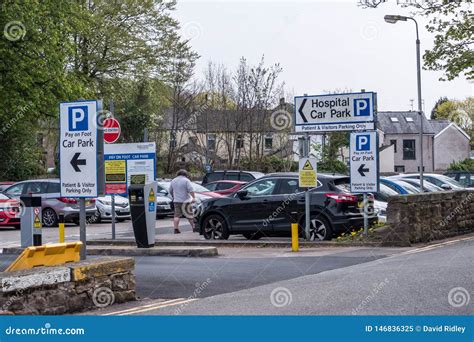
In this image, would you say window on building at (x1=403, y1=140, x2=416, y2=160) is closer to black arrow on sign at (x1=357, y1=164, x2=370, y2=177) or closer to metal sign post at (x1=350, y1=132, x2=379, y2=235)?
metal sign post at (x1=350, y1=132, x2=379, y2=235)

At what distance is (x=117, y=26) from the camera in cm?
4316

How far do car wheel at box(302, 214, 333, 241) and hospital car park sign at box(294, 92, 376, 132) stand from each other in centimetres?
211

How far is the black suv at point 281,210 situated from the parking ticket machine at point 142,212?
104 inches

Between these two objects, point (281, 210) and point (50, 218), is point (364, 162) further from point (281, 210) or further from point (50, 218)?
point (50, 218)

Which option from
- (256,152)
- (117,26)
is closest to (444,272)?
(117,26)

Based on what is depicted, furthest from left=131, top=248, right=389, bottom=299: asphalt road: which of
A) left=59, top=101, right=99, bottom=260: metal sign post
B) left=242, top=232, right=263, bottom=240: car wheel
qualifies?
left=242, top=232, right=263, bottom=240: car wheel

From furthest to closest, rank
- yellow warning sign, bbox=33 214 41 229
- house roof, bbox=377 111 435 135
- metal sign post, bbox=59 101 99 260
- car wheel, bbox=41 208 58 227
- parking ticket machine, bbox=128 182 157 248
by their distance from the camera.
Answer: house roof, bbox=377 111 435 135
car wheel, bbox=41 208 58 227
parking ticket machine, bbox=128 182 157 248
yellow warning sign, bbox=33 214 41 229
metal sign post, bbox=59 101 99 260

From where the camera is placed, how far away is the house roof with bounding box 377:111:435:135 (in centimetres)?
8038

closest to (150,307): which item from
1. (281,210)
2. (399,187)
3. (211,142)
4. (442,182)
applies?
(281,210)

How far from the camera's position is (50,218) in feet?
88.8

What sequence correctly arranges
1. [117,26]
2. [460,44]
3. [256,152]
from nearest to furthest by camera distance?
1. [460,44]
2. [117,26]
3. [256,152]

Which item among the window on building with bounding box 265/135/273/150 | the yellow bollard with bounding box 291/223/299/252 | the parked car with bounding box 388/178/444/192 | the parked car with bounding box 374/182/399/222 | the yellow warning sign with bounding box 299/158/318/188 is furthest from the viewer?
the window on building with bounding box 265/135/273/150

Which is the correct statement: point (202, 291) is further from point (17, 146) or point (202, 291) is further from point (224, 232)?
point (17, 146)

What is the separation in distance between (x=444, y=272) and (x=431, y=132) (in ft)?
230
